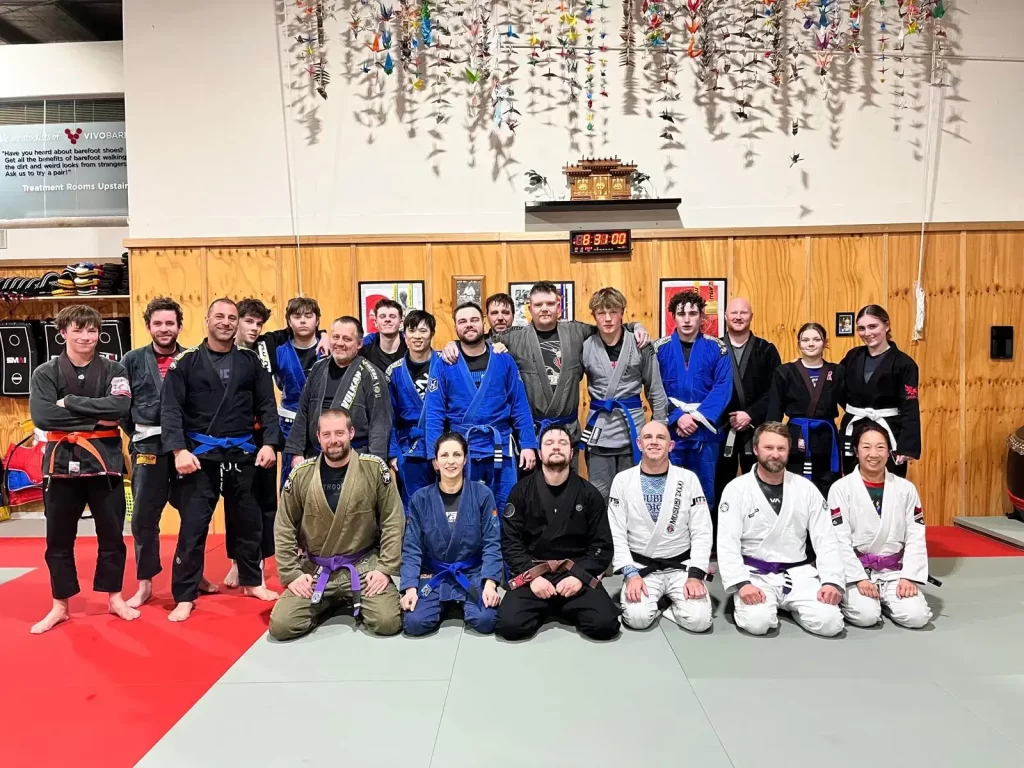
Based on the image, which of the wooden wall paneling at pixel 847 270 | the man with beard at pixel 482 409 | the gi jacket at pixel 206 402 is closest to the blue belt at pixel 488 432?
the man with beard at pixel 482 409

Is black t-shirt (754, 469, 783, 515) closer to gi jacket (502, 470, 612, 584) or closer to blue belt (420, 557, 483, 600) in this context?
gi jacket (502, 470, 612, 584)

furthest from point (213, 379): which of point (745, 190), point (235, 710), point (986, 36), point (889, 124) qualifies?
point (986, 36)

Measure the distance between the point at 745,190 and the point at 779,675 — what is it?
149 inches

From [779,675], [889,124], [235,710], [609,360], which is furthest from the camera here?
[889,124]

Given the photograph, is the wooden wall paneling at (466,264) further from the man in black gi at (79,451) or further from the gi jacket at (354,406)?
the man in black gi at (79,451)

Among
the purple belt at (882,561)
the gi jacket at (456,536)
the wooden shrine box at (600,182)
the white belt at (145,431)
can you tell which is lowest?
the purple belt at (882,561)

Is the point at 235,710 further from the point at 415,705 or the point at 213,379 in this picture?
the point at 213,379

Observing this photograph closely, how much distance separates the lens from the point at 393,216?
17.2 feet

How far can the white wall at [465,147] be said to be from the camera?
5.18 metres

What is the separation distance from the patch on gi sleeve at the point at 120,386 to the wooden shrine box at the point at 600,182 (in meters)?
3.29

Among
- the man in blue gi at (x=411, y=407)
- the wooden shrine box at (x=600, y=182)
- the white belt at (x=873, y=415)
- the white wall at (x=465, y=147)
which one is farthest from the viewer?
the white wall at (x=465, y=147)

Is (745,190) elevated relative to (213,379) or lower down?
elevated

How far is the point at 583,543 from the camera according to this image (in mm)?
3254

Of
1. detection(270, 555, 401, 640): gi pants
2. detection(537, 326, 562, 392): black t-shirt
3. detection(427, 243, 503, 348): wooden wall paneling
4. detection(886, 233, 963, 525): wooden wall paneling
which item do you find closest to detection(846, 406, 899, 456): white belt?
detection(886, 233, 963, 525): wooden wall paneling
